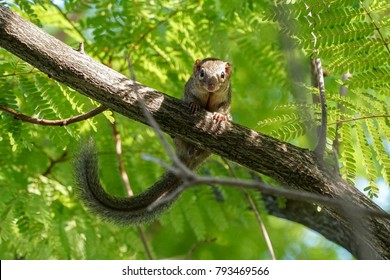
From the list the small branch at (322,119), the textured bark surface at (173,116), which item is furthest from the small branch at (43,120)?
the small branch at (322,119)

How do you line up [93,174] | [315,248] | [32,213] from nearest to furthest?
1. [93,174]
2. [32,213]
3. [315,248]

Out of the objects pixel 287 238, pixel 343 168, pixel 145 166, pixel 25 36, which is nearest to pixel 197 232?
pixel 145 166

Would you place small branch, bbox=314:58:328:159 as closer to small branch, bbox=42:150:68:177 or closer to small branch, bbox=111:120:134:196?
small branch, bbox=111:120:134:196

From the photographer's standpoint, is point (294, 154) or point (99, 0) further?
point (99, 0)

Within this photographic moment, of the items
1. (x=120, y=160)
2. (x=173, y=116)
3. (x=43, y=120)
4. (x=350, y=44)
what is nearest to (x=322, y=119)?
(x=350, y=44)

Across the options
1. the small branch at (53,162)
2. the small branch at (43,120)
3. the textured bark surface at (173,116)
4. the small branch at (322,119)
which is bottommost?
the small branch at (53,162)

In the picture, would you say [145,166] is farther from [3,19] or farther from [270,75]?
[3,19]

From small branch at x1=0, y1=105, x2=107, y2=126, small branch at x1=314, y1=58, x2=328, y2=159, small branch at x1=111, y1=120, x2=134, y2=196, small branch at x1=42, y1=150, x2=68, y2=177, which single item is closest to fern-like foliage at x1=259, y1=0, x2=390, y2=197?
small branch at x1=314, y1=58, x2=328, y2=159

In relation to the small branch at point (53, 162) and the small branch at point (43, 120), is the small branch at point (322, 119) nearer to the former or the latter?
the small branch at point (43, 120)
